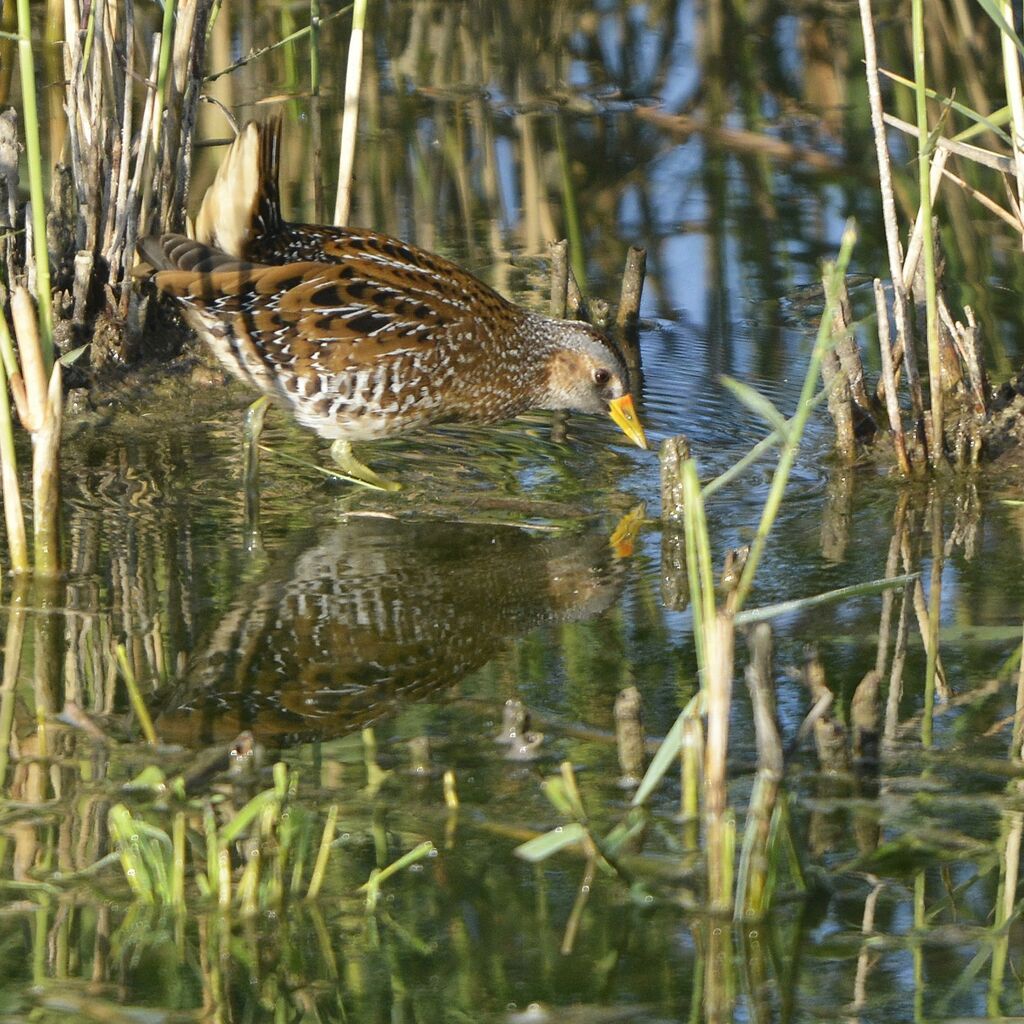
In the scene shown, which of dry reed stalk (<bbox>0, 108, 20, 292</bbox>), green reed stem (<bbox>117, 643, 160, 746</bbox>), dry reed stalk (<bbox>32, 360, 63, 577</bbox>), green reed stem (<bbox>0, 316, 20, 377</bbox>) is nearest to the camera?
green reed stem (<bbox>117, 643, 160, 746</bbox>)

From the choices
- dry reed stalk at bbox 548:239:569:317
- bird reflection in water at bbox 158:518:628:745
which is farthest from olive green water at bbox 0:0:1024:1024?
dry reed stalk at bbox 548:239:569:317

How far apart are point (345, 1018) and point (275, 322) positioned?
311 cm

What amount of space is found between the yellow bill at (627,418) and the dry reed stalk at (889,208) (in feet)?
3.08

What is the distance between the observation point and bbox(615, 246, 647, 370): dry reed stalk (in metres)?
7.17

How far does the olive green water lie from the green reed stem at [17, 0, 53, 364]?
2.54 feet

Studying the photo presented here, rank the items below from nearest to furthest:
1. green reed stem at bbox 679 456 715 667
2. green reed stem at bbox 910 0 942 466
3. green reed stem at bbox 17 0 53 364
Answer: green reed stem at bbox 679 456 715 667 < green reed stem at bbox 17 0 53 364 < green reed stem at bbox 910 0 942 466

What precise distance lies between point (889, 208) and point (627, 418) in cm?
125

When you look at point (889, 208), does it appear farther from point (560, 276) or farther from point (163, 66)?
point (163, 66)

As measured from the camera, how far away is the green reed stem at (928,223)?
16.2ft

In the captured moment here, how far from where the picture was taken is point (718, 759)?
128 inches

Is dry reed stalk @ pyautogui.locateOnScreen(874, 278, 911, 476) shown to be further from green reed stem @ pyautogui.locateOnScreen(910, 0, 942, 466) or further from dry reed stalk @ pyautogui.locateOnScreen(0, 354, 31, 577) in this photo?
dry reed stalk @ pyautogui.locateOnScreen(0, 354, 31, 577)

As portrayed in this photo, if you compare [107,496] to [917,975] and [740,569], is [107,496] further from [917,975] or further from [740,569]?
[917,975]

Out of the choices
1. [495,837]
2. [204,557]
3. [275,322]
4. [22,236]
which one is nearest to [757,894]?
[495,837]

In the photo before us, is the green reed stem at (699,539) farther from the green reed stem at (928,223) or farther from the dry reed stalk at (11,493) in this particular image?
the green reed stem at (928,223)
